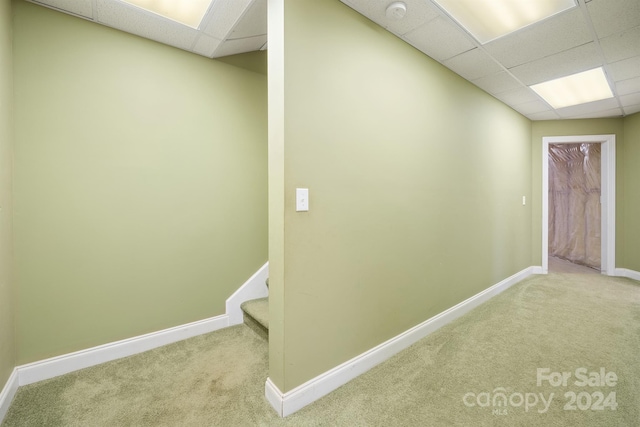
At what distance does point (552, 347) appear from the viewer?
202 cm

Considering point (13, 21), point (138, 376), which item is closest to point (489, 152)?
point (138, 376)

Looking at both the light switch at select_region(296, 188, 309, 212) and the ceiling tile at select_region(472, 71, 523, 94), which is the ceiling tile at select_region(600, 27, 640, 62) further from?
the light switch at select_region(296, 188, 309, 212)

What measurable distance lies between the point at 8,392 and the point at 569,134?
6.41m

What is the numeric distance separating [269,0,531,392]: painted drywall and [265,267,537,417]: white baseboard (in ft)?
0.14

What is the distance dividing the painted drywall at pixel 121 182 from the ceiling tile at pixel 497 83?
2.31 metres

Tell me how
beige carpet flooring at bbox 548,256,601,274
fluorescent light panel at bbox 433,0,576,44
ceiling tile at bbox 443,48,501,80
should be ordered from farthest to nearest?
1. beige carpet flooring at bbox 548,256,601,274
2. ceiling tile at bbox 443,48,501,80
3. fluorescent light panel at bbox 433,0,576,44

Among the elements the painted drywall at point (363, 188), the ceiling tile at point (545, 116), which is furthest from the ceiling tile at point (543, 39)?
the ceiling tile at point (545, 116)

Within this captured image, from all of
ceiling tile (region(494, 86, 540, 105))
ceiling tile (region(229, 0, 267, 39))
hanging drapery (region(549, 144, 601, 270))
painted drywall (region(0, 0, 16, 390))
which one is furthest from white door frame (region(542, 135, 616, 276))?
painted drywall (region(0, 0, 16, 390))

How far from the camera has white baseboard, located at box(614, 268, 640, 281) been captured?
12.2ft

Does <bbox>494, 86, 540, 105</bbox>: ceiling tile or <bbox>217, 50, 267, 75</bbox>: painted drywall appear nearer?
<bbox>217, 50, 267, 75</bbox>: painted drywall

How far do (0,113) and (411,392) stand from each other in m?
2.74

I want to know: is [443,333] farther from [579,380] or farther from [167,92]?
[167,92]

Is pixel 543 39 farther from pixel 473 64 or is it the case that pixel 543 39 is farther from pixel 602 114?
pixel 602 114

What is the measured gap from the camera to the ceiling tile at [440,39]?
72.9 inches
